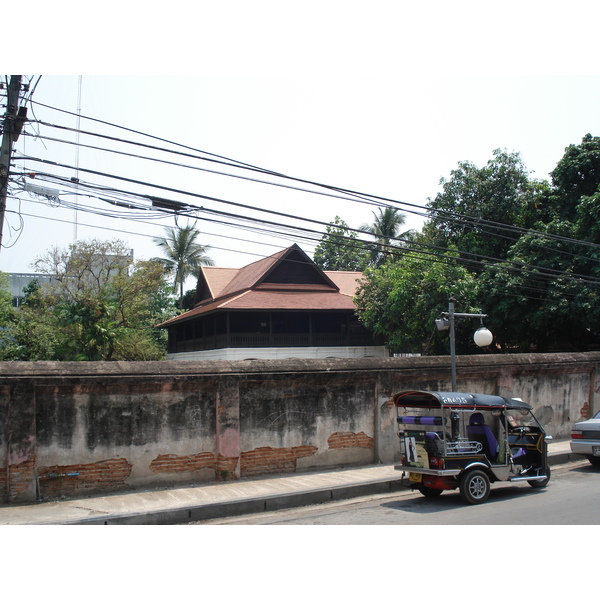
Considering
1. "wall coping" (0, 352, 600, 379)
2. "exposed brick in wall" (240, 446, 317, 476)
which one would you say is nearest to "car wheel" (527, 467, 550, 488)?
"wall coping" (0, 352, 600, 379)

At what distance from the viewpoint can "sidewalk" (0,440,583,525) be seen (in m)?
8.20

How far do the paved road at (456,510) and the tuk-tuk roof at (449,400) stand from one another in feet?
5.04

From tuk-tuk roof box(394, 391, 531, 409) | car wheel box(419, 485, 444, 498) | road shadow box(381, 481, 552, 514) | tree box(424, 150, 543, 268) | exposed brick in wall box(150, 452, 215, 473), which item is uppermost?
tree box(424, 150, 543, 268)

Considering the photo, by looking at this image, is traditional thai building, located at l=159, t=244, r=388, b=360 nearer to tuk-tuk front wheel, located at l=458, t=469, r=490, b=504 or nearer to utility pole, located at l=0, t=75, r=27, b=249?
utility pole, located at l=0, t=75, r=27, b=249

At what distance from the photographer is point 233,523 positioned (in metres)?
8.46

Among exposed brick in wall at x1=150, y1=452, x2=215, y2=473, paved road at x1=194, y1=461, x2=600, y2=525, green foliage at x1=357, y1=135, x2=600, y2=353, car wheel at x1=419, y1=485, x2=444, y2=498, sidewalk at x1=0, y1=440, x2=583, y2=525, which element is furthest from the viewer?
green foliage at x1=357, y1=135, x2=600, y2=353

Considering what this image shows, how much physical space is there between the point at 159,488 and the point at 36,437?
2.20 metres

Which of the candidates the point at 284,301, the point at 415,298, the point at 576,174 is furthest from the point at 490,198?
the point at 284,301

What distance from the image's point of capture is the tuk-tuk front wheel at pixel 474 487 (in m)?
9.05

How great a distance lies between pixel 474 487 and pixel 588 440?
5.03 m

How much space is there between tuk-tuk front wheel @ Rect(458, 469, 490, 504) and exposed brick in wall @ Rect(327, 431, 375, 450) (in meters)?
3.27

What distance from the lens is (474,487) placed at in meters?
9.25

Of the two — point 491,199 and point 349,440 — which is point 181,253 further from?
point 349,440

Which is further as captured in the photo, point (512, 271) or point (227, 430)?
point (512, 271)
